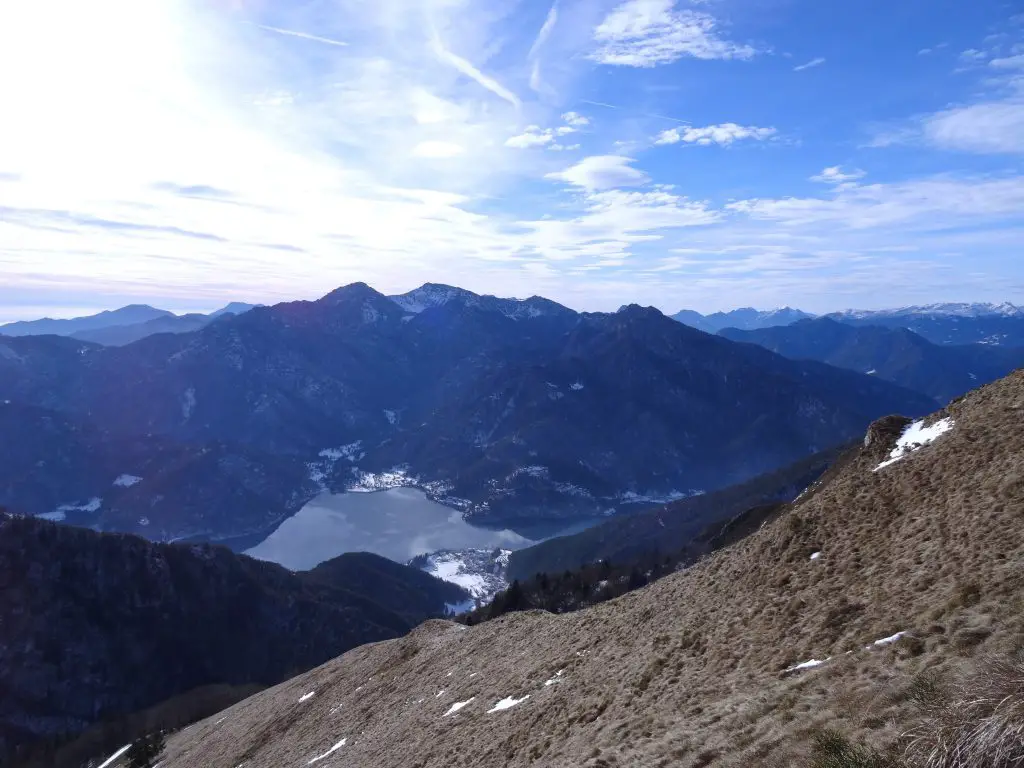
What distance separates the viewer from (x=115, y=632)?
593ft

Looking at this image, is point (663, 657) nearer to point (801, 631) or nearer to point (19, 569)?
point (801, 631)

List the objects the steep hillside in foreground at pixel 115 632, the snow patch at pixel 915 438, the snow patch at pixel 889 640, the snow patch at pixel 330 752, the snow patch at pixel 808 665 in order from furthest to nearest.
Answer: the steep hillside in foreground at pixel 115 632 → the snow patch at pixel 330 752 → the snow patch at pixel 915 438 → the snow patch at pixel 808 665 → the snow patch at pixel 889 640

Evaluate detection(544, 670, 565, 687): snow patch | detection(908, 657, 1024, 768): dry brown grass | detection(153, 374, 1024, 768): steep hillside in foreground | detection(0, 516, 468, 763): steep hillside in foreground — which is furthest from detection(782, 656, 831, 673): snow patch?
detection(0, 516, 468, 763): steep hillside in foreground

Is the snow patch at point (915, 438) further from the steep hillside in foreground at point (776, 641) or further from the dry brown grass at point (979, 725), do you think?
the dry brown grass at point (979, 725)

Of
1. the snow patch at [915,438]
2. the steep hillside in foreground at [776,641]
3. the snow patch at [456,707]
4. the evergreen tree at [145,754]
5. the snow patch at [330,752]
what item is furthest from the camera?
the evergreen tree at [145,754]

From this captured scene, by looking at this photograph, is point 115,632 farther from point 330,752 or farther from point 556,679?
point 556,679

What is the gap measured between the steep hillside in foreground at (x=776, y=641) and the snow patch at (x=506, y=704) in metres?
0.18

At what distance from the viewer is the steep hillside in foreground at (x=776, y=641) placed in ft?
39.5

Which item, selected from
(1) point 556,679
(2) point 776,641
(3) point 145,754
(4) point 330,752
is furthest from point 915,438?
(3) point 145,754

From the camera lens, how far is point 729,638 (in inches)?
715

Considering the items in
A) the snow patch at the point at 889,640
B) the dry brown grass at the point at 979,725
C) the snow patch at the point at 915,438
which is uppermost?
the snow patch at the point at 915,438

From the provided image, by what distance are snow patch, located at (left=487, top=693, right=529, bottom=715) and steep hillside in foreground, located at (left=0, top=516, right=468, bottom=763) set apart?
582 ft

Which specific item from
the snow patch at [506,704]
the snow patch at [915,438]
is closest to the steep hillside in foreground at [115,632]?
the snow patch at [506,704]

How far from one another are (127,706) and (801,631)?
21540 cm
